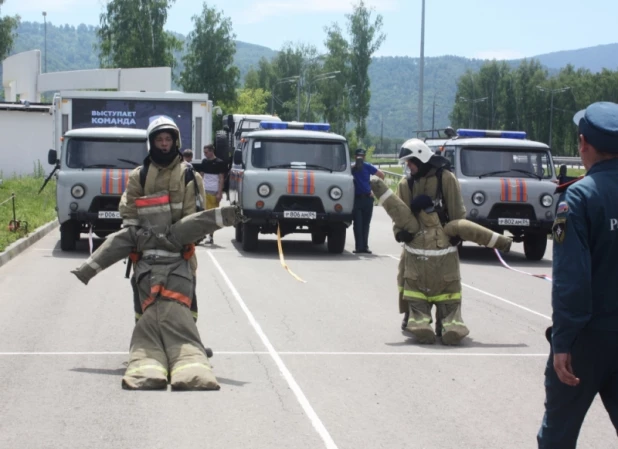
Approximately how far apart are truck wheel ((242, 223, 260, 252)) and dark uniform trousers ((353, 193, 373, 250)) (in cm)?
185

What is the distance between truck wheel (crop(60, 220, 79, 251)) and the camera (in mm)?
18344

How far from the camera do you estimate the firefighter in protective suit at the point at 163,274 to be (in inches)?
319

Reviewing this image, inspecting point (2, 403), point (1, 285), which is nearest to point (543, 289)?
point (1, 285)

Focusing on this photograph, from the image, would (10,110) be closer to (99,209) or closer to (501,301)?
(99,209)

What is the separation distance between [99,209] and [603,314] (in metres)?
14.3

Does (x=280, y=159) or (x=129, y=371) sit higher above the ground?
(x=280, y=159)

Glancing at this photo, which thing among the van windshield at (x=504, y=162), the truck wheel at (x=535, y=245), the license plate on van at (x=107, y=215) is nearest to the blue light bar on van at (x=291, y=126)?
the van windshield at (x=504, y=162)

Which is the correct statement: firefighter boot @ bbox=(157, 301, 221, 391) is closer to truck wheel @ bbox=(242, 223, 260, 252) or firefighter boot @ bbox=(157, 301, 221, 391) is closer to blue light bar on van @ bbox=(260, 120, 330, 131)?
truck wheel @ bbox=(242, 223, 260, 252)

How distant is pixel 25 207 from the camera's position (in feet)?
86.5

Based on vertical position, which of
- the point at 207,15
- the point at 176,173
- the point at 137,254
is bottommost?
the point at 137,254

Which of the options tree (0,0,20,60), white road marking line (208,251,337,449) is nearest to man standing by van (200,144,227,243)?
white road marking line (208,251,337,449)

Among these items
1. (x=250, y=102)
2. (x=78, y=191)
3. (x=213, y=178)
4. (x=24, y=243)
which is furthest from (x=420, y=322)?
(x=250, y=102)

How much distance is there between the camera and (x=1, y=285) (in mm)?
13938

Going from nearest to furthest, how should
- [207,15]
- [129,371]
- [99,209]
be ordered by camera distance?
1. [129,371]
2. [99,209]
3. [207,15]
